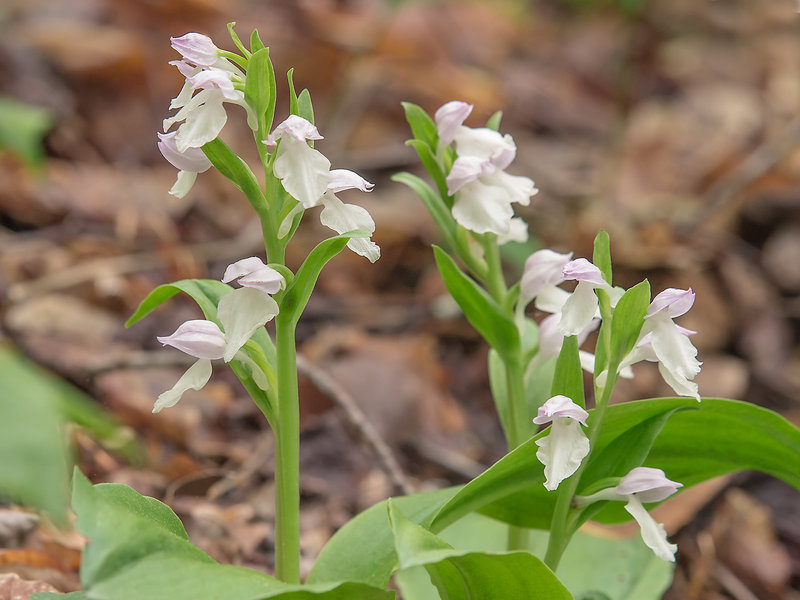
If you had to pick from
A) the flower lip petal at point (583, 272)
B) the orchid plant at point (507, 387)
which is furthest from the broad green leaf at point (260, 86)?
the flower lip petal at point (583, 272)

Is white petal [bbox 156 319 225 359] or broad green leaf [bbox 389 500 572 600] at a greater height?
white petal [bbox 156 319 225 359]

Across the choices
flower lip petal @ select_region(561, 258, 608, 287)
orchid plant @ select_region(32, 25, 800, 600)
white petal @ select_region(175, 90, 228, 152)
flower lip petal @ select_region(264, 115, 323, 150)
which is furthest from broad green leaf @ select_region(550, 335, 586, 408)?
white petal @ select_region(175, 90, 228, 152)

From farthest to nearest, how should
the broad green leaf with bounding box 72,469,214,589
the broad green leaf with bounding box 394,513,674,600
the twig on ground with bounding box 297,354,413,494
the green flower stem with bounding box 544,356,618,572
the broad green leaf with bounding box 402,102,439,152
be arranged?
the twig on ground with bounding box 297,354,413,494
the broad green leaf with bounding box 394,513,674,600
the broad green leaf with bounding box 402,102,439,152
the green flower stem with bounding box 544,356,618,572
the broad green leaf with bounding box 72,469,214,589

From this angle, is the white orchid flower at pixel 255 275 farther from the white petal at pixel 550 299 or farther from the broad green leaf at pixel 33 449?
the white petal at pixel 550 299

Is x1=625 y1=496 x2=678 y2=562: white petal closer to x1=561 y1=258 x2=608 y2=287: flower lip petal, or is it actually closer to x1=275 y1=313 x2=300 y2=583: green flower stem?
x1=561 y1=258 x2=608 y2=287: flower lip petal

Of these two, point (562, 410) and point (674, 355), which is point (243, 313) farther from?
point (674, 355)
